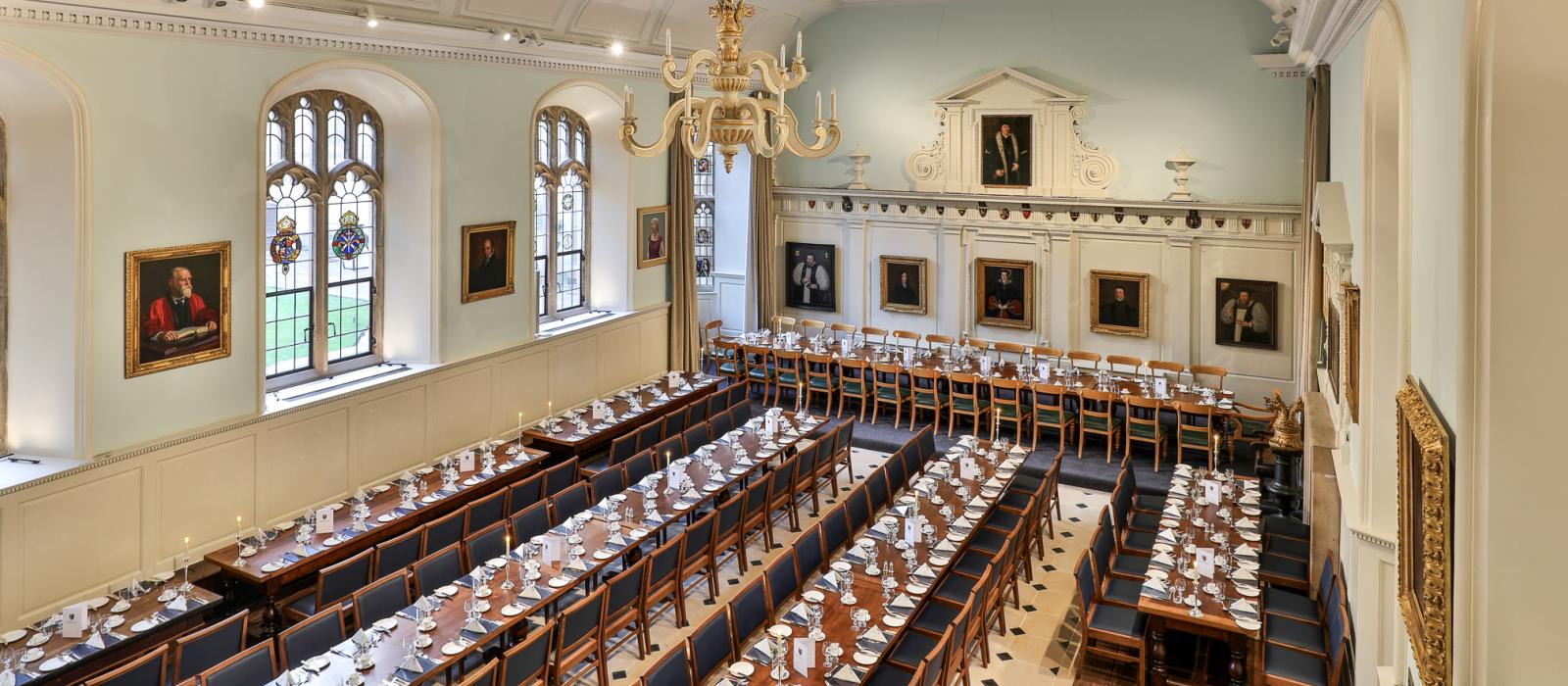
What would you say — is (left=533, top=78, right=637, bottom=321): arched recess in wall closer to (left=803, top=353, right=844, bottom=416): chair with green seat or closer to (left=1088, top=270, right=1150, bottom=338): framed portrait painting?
(left=803, top=353, right=844, bottom=416): chair with green seat

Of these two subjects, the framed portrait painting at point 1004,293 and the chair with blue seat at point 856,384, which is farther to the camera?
the framed portrait painting at point 1004,293

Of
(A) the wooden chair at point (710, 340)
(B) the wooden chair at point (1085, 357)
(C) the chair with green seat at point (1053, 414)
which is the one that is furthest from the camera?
(A) the wooden chair at point (710, 340)

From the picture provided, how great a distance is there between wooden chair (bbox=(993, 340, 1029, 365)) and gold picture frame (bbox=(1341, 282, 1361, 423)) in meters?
8.15

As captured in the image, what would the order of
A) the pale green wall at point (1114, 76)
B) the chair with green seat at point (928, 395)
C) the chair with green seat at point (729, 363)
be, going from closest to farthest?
1. the pale green wall at point (1114, 76)
2. the chair with green seat at point (928, 395)
3. the chair with green seat at point (729, 363)

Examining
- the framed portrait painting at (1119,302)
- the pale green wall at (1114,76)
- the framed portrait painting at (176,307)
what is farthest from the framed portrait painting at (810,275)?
the framed portrait painting at (176,307)

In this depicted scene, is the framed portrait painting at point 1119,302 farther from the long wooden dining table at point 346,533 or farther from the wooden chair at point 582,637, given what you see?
the wooden chair at point 582,637

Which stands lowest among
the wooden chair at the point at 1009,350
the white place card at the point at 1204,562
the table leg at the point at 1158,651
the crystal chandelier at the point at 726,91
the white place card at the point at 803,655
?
the table leg at the point at 1158,651

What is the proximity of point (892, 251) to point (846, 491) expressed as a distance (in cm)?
573

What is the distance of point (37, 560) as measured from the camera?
791cm

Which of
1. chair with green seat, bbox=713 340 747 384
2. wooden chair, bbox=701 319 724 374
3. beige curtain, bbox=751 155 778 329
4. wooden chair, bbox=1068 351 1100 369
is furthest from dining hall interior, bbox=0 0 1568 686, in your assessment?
beige curtain, bbox=751 155 778 329

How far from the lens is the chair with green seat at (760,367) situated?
15875 millimetres

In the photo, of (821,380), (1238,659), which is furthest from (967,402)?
(1238,659)

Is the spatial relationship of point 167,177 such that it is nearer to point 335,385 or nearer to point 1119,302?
point 335,385

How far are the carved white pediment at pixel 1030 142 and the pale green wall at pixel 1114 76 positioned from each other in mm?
208
